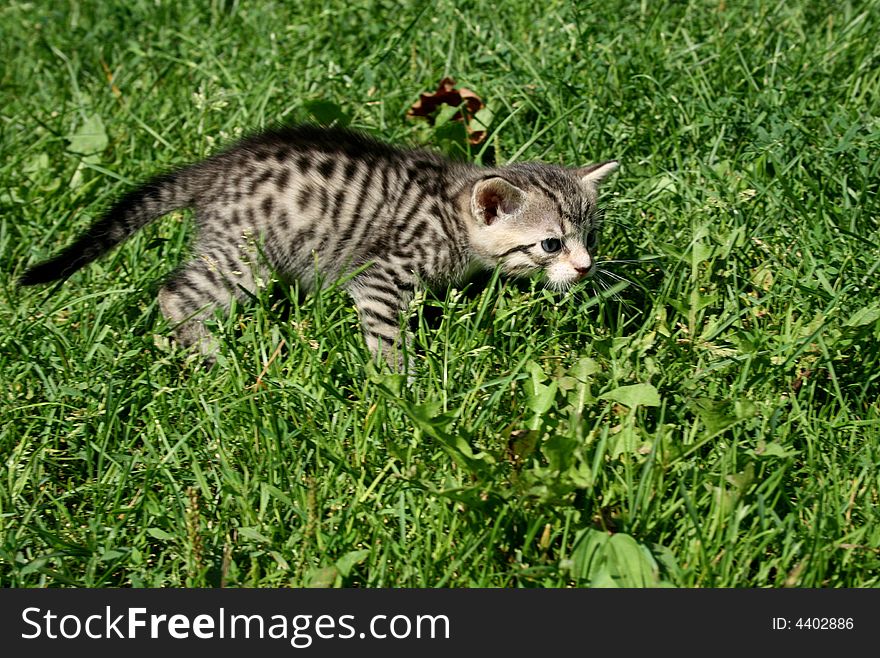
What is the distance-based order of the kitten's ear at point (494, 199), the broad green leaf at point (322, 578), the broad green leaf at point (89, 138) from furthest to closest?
the broad green leaf at point (89, 138) < the kitten's ear at point (494, 199) < the broad green leaf at point (322, 578)

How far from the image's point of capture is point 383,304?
15.9ft

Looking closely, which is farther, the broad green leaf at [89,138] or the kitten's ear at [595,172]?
the broad green leaf at [89,138]

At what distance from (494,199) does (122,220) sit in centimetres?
176

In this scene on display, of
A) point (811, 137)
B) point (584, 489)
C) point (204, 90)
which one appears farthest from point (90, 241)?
point (811, 137)

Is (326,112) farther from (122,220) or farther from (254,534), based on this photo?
(254,534)

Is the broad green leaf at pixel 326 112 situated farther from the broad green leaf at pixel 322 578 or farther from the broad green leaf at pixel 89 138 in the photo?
the broad green leaf at pixel 322 578

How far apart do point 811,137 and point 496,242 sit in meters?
1.82

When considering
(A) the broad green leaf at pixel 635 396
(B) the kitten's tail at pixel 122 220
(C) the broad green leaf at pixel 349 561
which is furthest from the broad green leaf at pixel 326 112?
(C) the broad green leaf at pixel 349 561

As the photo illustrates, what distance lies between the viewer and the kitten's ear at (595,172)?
5.13 metres

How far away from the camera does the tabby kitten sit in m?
4.94

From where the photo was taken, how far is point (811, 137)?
A: 18.0 feet

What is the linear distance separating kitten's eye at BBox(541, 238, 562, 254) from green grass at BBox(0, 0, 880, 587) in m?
0.31

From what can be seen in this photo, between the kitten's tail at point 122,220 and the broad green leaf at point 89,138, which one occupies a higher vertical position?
the broad green leaf at point 89,138

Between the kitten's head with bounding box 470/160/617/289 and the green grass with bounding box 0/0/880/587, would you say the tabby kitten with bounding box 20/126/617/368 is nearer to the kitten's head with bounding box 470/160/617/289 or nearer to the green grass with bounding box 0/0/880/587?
the kitten's head with bounding box 470/160/617/289
